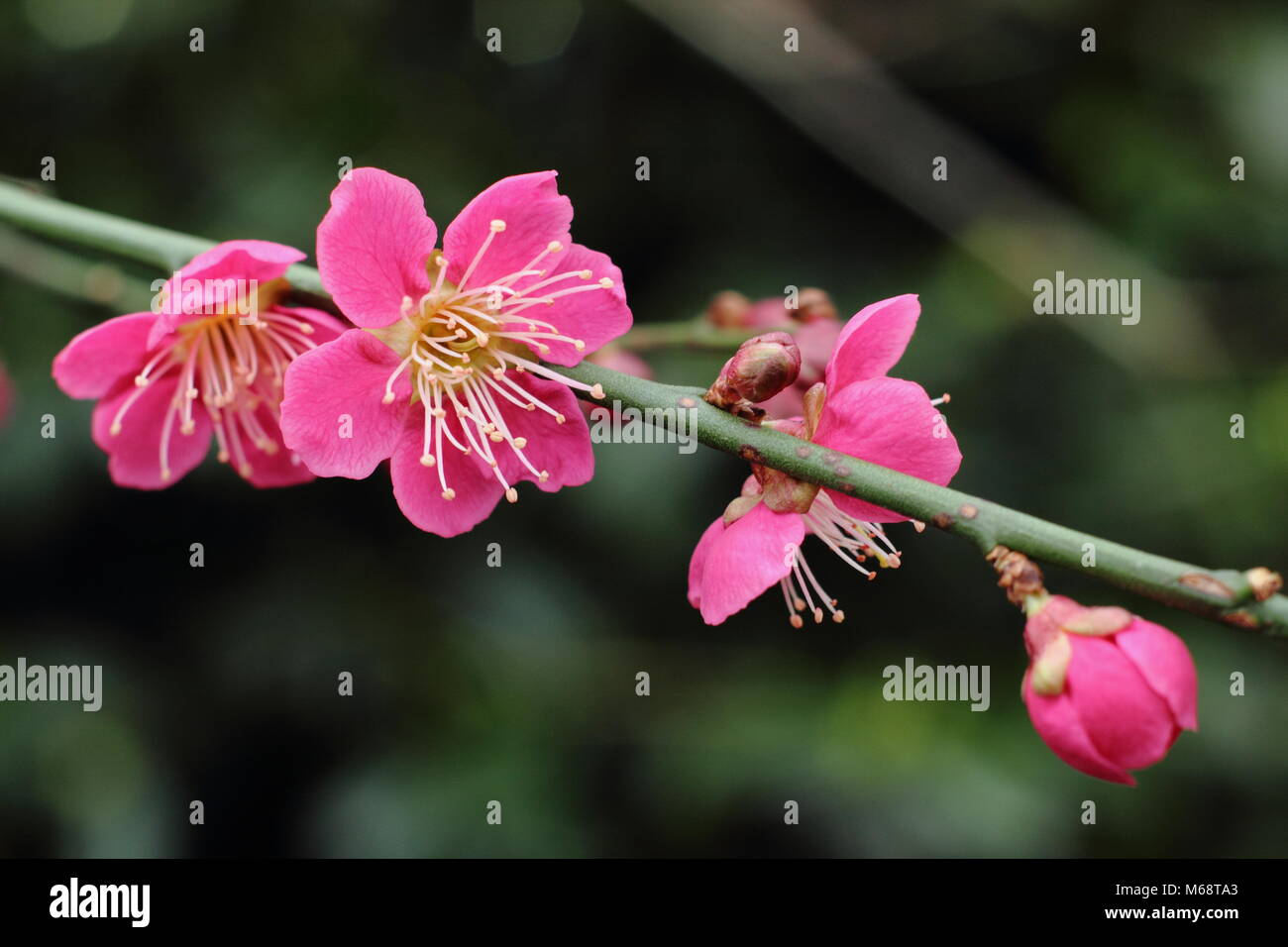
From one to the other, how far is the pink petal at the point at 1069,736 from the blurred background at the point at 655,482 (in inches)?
50.4

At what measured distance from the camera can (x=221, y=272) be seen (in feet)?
3.44

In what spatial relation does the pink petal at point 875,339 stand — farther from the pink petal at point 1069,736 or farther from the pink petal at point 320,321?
the pink petal at point 320,321

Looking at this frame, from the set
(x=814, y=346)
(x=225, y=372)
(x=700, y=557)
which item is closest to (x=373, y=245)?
(x=225, y=372)

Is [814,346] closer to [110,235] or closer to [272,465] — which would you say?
[272,465]

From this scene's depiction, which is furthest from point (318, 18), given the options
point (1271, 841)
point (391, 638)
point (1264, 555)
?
point (1271, 841)

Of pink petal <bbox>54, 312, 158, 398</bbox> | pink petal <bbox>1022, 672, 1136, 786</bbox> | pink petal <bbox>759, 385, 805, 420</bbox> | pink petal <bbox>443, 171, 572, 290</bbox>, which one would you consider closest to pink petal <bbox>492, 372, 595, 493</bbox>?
pink petal <bbox>443, 171, 572, 290</bbox>

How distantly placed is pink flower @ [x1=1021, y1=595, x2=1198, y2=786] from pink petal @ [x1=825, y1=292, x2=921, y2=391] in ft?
0.97

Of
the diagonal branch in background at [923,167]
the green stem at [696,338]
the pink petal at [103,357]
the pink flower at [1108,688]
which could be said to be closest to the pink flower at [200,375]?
the pink petal at [103,357]

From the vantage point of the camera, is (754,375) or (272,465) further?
(272,465)

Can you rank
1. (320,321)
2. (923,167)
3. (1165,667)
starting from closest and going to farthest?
(1165,667)
(320,321)
(923,167)

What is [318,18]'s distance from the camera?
97.2 inches

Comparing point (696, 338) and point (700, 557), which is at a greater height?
point (696, 338)

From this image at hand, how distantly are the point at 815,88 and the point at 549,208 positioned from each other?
6.09 ft

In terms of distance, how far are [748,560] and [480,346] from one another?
373 mm
